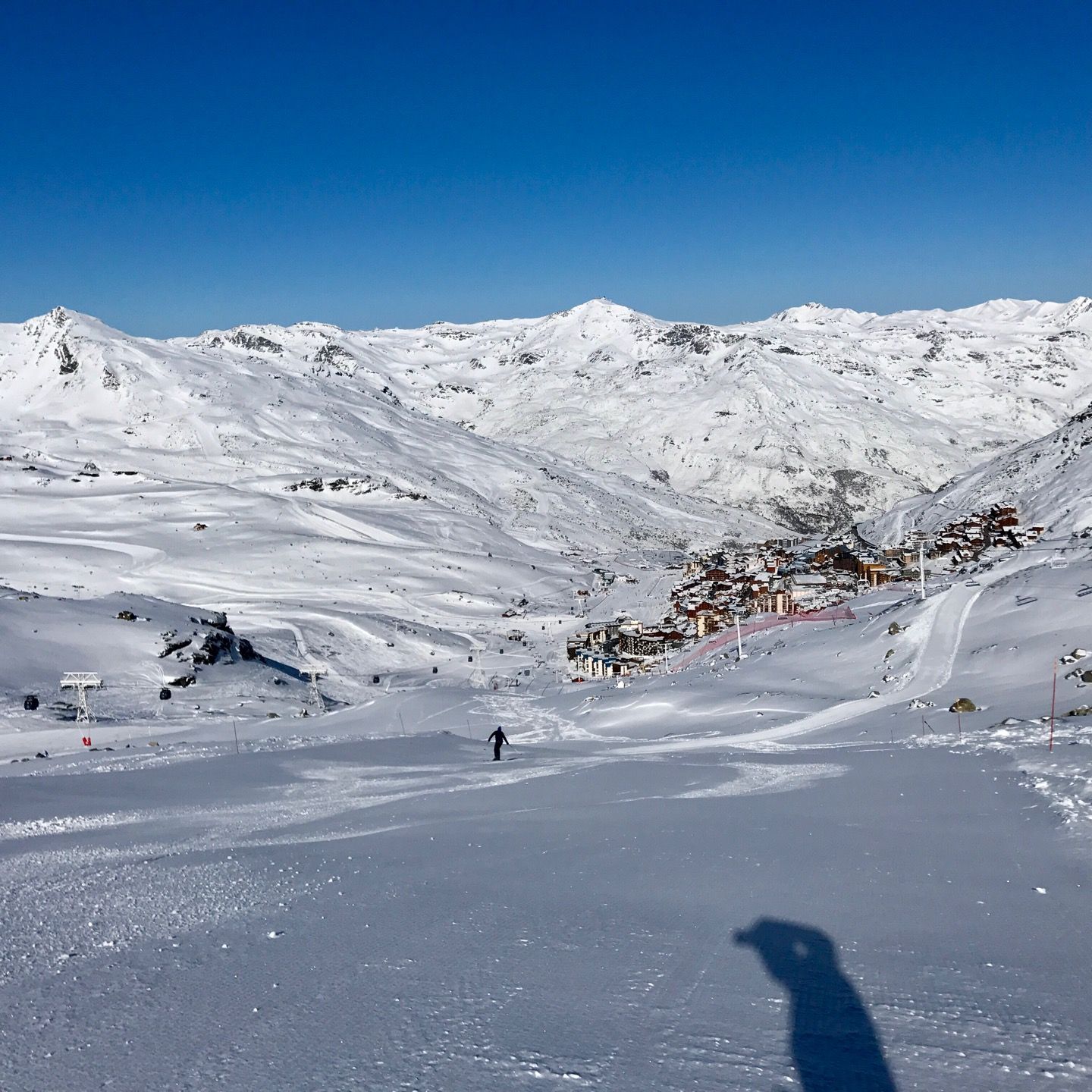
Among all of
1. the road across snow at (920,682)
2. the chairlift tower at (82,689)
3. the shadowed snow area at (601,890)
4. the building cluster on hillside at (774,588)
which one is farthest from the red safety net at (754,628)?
the chairlift tower at (82,689)

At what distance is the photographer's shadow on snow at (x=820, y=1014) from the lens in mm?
4777

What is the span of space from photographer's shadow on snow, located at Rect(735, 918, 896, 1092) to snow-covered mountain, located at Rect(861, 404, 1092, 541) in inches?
3305

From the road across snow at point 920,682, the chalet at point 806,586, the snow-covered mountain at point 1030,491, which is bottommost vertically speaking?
the road across snow at point 920,682

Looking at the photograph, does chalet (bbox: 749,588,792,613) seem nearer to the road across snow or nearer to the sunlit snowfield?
the road across snow

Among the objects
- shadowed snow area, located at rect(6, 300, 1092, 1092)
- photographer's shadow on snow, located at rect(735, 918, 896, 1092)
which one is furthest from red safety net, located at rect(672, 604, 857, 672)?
photographer's shadow on snow, located at rect(735, 918, 896, 1092)

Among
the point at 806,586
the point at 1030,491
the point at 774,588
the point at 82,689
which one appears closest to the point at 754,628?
the point at 806,586

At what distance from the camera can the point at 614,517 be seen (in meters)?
180

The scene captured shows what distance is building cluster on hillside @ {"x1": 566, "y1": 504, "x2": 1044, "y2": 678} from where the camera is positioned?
236 feet

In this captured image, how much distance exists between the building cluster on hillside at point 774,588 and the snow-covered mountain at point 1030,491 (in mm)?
3478

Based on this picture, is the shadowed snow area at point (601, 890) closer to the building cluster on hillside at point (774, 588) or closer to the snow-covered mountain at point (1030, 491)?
the building cluster on hillside at point (774, 588)

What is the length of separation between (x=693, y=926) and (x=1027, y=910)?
2.43m

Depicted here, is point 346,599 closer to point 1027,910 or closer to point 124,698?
point 124,698

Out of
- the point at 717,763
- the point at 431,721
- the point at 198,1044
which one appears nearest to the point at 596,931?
the point at 198,1044

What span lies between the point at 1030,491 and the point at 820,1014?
112 meters
